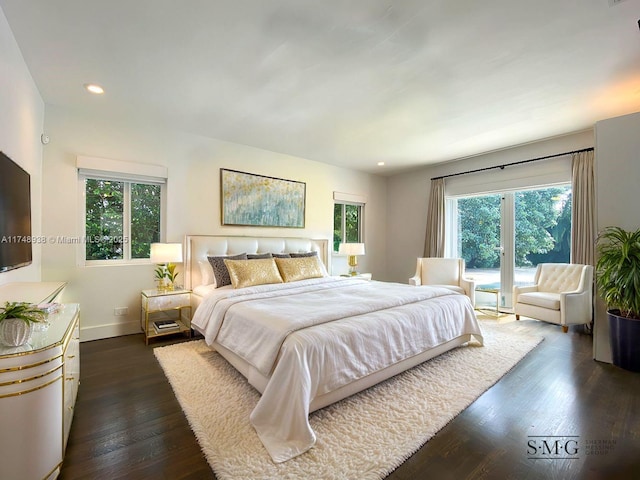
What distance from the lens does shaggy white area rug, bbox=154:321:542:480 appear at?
1547 mm

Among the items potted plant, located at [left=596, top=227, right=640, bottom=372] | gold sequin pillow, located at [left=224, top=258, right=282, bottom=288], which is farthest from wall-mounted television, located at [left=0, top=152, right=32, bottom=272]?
potted plant, located at [left=596, top=227, right=640, bottom=372]

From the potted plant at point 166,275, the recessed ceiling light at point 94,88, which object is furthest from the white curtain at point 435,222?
the recessed ceiling light at point 94,88

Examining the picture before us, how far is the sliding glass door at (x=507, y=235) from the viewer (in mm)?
4426

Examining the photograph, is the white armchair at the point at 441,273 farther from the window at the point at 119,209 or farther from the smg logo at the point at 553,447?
the window at the point at 119,209

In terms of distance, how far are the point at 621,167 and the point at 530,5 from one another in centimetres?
204

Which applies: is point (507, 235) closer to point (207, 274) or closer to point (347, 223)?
point (347, 223)

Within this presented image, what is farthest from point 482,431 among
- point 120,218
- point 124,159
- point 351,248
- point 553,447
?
point 124,159

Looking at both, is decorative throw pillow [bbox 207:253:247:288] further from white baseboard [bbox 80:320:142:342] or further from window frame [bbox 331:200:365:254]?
window frame [bbox 331:200:365:254]

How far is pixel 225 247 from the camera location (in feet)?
13.6

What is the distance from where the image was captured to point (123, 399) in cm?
219

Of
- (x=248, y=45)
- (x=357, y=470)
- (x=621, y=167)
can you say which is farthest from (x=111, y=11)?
(x=621, y=167)

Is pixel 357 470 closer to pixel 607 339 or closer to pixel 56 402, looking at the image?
pixel 56 402

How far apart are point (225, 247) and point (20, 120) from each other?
7.72 feet

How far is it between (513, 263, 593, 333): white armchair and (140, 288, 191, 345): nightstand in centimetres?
464
